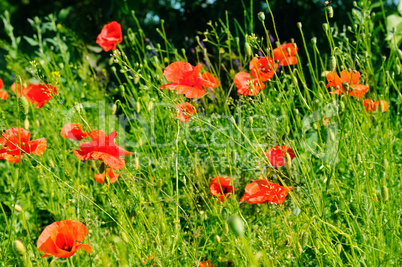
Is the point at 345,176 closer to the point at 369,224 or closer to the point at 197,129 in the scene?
the point at 369,224

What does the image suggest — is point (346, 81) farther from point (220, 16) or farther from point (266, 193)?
point (220, 16)

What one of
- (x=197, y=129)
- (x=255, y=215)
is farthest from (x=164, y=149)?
(x=255, y=215)

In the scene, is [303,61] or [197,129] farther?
[303,61]

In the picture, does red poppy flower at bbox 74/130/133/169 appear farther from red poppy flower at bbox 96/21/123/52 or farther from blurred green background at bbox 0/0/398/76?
blurred green background at bbox 0/0/398/76

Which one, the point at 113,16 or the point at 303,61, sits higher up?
the point at 113,16

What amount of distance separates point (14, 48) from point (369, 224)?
2635 mm

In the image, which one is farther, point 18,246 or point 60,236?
point 60,236

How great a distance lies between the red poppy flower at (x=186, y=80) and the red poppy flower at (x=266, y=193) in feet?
1.17

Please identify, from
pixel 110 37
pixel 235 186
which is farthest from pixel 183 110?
pixel 110 37

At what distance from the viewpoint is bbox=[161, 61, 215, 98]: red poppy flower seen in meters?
1.35

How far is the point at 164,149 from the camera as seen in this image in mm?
1813

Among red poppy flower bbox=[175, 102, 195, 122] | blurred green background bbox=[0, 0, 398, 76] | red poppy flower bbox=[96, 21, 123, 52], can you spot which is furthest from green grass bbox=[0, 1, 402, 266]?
blurred green background bbox=[0, 0, 398, 76]

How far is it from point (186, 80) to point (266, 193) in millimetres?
482

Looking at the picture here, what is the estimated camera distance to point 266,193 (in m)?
1.19
